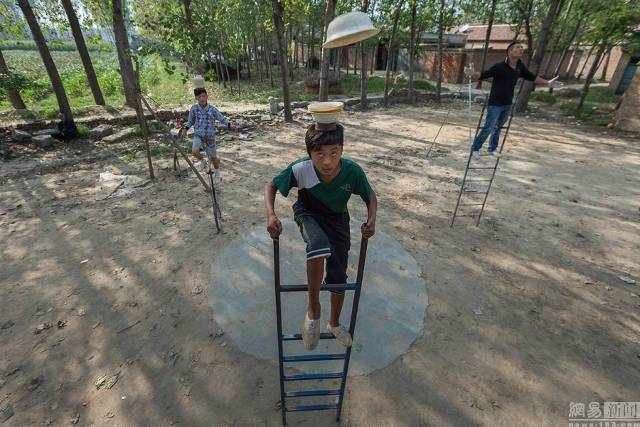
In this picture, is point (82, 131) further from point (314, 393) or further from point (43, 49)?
point (314, 393)

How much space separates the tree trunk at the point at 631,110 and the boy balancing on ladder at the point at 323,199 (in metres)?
14.2

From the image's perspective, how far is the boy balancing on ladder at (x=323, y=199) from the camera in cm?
219

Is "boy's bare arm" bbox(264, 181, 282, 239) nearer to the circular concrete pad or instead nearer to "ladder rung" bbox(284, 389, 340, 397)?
"ladder rung" bbox(284, 389, 340, 397)

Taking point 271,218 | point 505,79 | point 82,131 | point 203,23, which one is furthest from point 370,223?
point 82,131

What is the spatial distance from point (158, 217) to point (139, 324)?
8.41 feet

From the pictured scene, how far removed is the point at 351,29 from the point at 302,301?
419cm

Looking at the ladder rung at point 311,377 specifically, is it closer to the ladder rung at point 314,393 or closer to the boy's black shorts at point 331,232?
the ladder rung at point 314,393

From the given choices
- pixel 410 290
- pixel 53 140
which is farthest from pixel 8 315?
pixel 53 140

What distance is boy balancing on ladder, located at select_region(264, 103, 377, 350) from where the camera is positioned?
2.19 meters

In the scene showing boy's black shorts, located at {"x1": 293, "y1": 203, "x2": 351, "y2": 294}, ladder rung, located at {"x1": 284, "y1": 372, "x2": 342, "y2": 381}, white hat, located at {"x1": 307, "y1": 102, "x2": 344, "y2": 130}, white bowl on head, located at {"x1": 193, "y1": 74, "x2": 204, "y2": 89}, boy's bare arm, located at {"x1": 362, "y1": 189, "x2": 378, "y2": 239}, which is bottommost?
ladder rung, located at {"x1": 284, "y1": 372, "x2": 342, "y2": 381}

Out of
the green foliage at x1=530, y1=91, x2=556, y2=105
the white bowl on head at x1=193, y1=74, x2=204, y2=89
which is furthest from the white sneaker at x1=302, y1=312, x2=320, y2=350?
the green foliage at x1=530, y1=91, x2=556, y2=105

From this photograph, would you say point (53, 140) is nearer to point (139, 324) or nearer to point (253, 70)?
point (139, 324)

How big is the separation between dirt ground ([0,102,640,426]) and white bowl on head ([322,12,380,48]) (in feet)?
9.27

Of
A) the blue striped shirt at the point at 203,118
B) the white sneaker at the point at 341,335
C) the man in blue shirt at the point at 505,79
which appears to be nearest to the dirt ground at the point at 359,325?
the white sneaker at the point at 341,335
